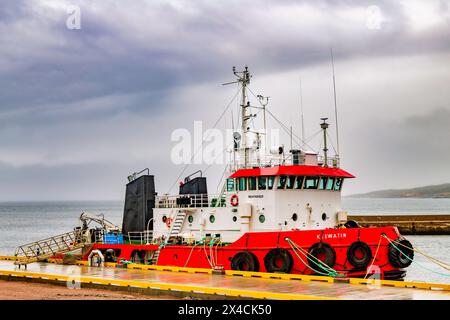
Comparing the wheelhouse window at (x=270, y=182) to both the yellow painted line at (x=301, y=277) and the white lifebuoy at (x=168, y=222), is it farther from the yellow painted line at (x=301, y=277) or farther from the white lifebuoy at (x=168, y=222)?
the white lifebuoy at (x=168, y=222)

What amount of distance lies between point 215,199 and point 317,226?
170 inches

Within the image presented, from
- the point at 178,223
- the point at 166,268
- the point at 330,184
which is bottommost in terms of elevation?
the point at 166,268

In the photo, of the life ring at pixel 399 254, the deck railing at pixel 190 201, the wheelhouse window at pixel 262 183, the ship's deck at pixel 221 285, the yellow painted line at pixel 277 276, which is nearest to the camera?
the ship's deck at pixel 221 285

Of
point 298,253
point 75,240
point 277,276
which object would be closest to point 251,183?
point 298,253

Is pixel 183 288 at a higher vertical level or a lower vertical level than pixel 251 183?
lower

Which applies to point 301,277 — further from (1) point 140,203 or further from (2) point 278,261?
(1) point 140,203

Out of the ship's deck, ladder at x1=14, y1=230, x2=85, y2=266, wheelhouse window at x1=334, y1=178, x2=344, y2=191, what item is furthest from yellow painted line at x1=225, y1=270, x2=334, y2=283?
ladder at x1=14, y1=230, x2=85, y2=266

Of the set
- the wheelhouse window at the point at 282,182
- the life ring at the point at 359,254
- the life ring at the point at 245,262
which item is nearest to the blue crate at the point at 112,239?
the life ring at the point at 245,262

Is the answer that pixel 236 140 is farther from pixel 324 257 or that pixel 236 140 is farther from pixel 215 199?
pixel 324 257

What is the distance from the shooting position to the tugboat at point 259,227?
18844mm

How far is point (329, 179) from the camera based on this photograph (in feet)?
74.3

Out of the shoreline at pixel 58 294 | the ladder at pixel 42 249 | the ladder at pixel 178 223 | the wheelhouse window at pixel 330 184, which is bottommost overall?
the shoreline at pixel 58 294

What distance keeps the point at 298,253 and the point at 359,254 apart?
2.05m

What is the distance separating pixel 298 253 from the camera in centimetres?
1967
